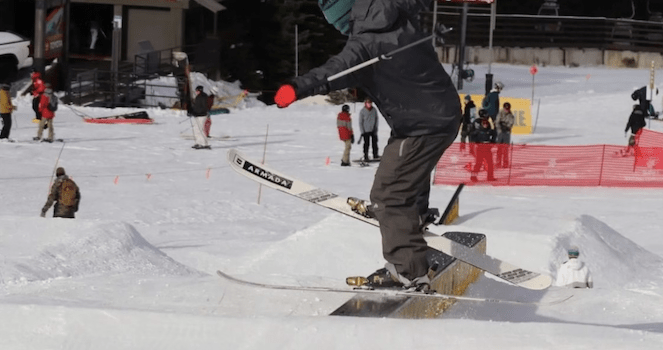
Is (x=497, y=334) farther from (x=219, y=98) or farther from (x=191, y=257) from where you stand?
(x=219, y=98)

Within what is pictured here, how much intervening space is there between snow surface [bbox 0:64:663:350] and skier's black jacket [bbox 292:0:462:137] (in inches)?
47.8

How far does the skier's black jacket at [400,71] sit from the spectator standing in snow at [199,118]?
18509mm

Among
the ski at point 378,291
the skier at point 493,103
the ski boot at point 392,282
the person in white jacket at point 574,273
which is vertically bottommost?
the person in white jacket at point 574,273

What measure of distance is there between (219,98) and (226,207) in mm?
16504

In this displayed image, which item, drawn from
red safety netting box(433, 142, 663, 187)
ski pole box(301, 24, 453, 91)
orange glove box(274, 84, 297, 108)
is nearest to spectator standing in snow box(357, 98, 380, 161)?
red safety netting box(433, 142, 663, 187)

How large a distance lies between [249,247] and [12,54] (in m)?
23.1

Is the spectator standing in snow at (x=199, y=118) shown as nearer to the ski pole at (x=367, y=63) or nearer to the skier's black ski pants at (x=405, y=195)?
the skier's black ski pants at (x=405, y=195)

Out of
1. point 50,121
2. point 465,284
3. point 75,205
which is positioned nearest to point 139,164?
point 50,121

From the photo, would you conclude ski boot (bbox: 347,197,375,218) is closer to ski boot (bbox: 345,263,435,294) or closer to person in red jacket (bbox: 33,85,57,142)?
ski boot (bbox: 345,263,435,294)

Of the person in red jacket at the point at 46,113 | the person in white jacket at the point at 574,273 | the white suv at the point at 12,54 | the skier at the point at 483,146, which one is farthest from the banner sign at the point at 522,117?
the person in white jacket at the point at 574,273

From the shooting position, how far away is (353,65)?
21.1 ft

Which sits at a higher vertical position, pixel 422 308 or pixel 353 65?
pixel 353 65

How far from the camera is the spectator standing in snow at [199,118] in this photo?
82.2ft

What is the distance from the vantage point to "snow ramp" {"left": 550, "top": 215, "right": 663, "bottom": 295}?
12.5 meters
